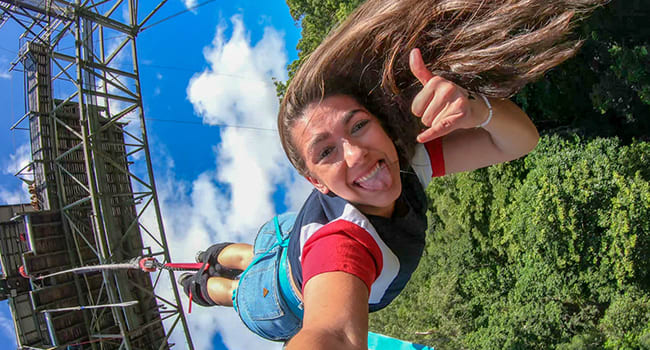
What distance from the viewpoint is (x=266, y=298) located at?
2.70m

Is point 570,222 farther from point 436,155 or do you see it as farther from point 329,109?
point 329,109

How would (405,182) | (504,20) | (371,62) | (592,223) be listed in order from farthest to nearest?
1. (592,223)
2. (405,182)
3. (371,62)
4. (504,20)

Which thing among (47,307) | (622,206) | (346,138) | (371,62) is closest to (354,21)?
(371,62)

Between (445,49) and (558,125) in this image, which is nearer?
(445,49)

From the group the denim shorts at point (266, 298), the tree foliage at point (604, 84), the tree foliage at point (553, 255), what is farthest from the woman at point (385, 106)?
the tree foliage at point (604, 84)

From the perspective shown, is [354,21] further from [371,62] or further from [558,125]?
[558,125]

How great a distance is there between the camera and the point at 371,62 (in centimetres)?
195

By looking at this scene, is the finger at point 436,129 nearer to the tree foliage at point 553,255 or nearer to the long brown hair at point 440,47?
the long brown hair at point 440,47

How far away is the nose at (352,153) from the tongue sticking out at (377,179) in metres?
0.10

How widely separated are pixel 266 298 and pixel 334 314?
1.39 m

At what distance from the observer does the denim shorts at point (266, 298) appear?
104 inches

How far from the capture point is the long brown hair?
1.79 meters

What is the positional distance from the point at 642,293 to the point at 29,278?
1062 centimetres

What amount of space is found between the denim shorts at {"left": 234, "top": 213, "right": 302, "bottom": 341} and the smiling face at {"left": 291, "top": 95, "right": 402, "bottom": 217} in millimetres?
1115
